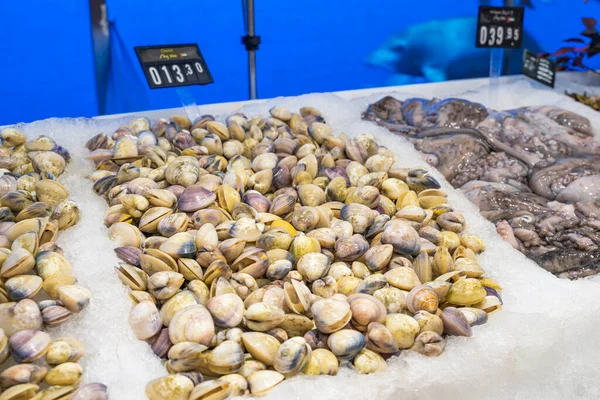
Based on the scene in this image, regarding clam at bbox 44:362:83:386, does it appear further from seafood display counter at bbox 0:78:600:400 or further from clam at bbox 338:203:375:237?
clam at bbox 338:203:375:237

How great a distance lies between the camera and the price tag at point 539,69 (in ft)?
11.3

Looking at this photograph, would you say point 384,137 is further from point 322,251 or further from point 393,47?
point 393,47

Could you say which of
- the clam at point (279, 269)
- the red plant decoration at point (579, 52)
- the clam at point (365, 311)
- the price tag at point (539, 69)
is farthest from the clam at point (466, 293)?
the red plant decoration at point (579, 52)

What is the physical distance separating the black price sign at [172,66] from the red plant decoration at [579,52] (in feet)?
8.12

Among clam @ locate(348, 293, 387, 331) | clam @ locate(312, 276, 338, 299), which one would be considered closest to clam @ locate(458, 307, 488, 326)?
clam @ locate(348, 293, 387, 331)

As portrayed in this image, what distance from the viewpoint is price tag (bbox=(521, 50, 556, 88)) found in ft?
11.3

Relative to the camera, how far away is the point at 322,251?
169cm

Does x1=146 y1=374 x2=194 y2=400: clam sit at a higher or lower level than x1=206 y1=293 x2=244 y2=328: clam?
lower

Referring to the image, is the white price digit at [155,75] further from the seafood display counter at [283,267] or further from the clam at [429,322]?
the clam at [429,322]

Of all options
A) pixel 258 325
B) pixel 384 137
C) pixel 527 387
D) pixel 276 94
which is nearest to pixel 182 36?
pixel 276 94

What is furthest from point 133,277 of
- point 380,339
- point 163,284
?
point 380,339

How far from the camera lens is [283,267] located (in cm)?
157

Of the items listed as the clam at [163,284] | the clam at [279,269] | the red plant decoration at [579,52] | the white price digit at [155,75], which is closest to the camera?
the clam at [163,284]

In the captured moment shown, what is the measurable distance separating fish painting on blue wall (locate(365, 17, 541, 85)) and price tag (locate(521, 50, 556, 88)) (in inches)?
22.1
